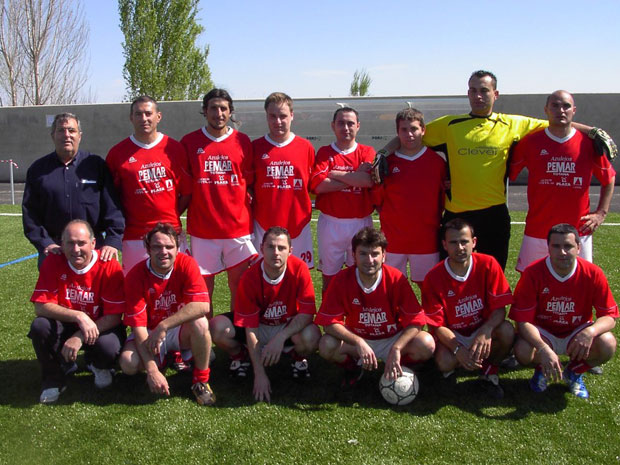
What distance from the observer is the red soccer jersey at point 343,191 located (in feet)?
14.3

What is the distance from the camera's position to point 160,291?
3.72m

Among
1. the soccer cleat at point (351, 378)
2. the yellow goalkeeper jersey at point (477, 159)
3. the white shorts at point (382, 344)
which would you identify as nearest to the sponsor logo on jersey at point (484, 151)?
the yellow goalkeeper jersey at point (477, 159)

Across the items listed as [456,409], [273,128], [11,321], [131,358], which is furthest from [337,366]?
[11,321]

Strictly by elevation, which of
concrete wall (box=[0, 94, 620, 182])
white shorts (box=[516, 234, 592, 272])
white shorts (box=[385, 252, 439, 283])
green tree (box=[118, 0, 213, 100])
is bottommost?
white shorts (box=[385, 252, 439, 283])

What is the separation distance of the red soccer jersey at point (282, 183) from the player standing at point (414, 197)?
2.05ft

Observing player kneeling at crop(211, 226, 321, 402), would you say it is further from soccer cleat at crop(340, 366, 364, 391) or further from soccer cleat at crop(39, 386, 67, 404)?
soccer cleat at crop(39, 386, 67, 404)

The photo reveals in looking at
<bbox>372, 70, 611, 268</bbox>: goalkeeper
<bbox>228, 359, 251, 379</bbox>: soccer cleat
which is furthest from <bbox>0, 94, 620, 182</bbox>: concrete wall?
<bbox>228, 359, 251, 379</bbox>: soccer cleat

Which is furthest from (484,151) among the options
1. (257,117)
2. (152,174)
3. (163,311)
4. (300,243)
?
(257,117)

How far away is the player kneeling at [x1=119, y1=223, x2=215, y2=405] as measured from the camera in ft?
11.6

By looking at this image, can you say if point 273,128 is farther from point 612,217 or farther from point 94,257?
point 612,217

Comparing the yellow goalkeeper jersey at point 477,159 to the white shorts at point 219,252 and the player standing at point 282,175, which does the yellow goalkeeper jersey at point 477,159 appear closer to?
the player standing at point 282,175

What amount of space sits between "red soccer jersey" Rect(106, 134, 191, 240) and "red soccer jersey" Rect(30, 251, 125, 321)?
522mm

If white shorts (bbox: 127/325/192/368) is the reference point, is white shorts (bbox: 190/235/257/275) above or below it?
above

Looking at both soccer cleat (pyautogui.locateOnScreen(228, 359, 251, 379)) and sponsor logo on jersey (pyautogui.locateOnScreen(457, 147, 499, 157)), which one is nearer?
soccer cleat (pyautogui.locateOnScreen(228, 359, 251, 379))
